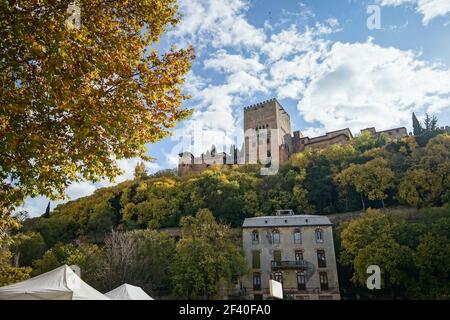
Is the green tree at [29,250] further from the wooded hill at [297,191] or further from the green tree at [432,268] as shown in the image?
the green tree at [432,268]

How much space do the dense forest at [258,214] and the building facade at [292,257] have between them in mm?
1692

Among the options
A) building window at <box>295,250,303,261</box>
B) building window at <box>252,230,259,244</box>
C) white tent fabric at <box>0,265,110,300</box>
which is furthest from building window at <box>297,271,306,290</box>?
white tent fabric at <box>0,265,110,300</box>

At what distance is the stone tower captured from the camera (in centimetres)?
7262

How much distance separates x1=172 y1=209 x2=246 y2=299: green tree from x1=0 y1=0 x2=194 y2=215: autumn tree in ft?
73.7

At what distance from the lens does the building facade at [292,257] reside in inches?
1331

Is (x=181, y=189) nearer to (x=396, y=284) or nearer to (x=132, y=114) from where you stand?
(x=396, y=284)

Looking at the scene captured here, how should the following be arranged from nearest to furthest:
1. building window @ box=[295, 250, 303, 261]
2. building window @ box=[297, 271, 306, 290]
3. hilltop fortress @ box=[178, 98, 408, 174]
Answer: building window @ box=[297, 271, 306, 290] < building window @ box=[295, 250, 303, 261] < hilltop fortress @ box=[178, 98, 408, 174]

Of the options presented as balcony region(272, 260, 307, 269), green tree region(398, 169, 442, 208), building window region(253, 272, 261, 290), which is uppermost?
green tree region(398, 169, 442, 208)

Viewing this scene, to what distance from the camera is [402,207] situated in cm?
3991

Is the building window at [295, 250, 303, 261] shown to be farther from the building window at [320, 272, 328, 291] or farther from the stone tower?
the stone tower

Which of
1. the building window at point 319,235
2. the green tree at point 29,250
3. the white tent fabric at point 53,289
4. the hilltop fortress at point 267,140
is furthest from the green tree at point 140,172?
the white tent fabric at point 53,289

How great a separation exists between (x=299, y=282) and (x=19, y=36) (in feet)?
110
